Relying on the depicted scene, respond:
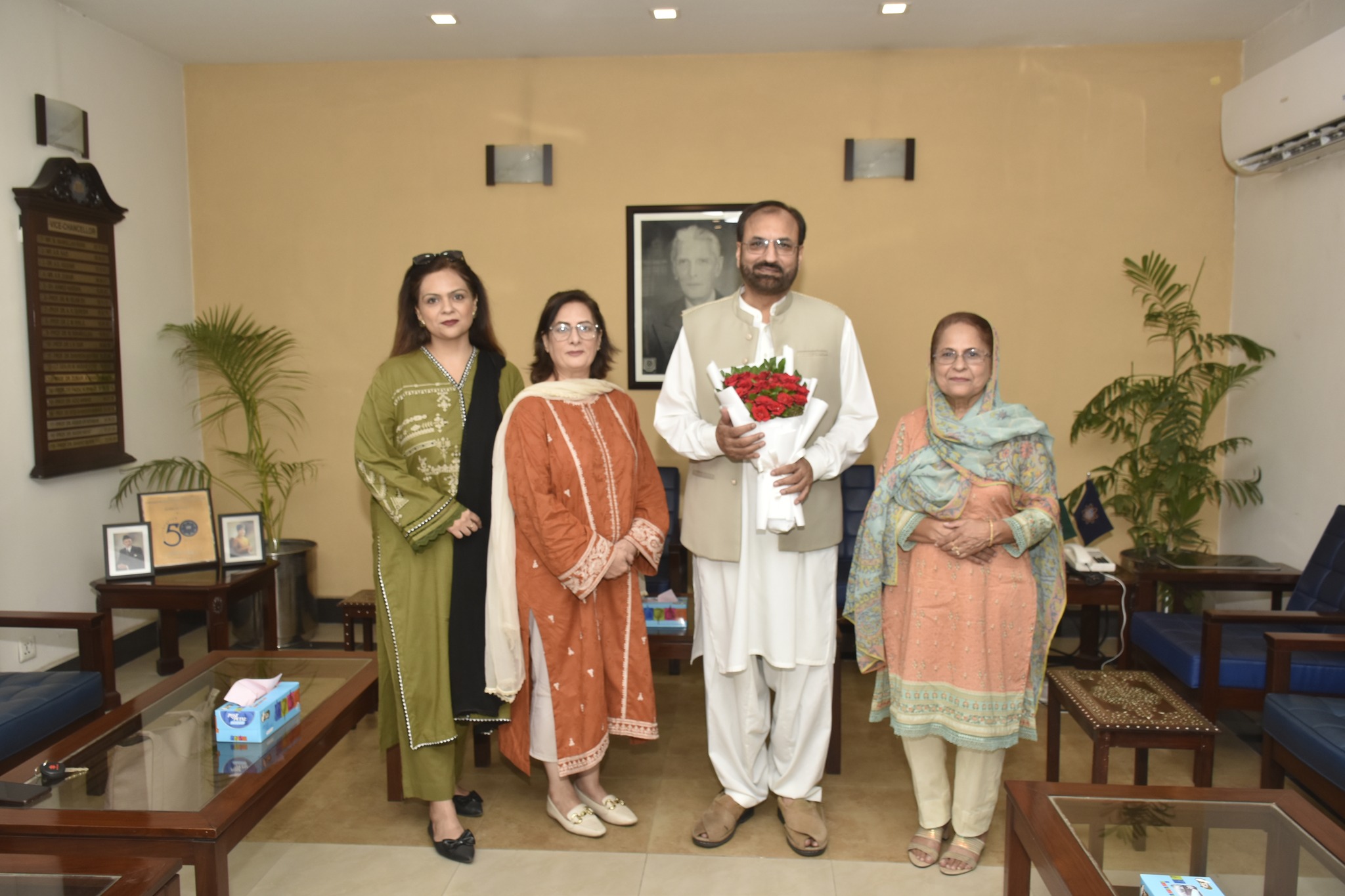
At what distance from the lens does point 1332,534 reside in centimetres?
325

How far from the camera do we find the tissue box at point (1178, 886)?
1.73 metres

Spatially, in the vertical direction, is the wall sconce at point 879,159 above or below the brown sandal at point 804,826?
above

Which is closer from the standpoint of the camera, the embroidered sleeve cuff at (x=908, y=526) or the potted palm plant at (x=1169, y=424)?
the embroidered sleeve cuff at (x=908, y=526)

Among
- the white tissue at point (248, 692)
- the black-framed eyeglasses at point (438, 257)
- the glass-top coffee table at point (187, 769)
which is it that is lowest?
the glass-top coffee table at point (187, 769)

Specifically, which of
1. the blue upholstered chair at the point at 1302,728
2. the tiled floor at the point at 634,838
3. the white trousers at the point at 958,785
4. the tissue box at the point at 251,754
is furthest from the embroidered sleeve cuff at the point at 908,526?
the tissue box at the point at 251,754

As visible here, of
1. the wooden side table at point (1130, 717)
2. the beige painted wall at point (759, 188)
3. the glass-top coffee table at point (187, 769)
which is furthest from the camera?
the beige painted wall at point (759, 188)

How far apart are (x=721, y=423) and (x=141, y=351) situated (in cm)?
340

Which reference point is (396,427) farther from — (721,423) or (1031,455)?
(1031,455)

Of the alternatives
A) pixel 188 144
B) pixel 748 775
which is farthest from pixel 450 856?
pixel 188 144

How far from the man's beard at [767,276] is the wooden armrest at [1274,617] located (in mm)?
1755

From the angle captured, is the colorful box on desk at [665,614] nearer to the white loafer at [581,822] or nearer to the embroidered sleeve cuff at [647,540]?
the embroidered sleeve cuff at [647,540]

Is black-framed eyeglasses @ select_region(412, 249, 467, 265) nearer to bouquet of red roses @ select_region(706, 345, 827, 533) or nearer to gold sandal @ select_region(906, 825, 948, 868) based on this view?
bouquet of red roses @ select_region(706, 345, 827, 533)

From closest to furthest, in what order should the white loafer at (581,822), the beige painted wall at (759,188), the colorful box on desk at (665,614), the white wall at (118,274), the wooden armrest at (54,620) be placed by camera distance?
the white loafer at (581,822) → the wooden armrest at (54,620) → the colorful box on desk at (665,614) → the white wall at (118,274) → the beige painted wall at (759,188)

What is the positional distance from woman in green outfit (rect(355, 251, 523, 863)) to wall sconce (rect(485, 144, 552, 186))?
2.15 metres
